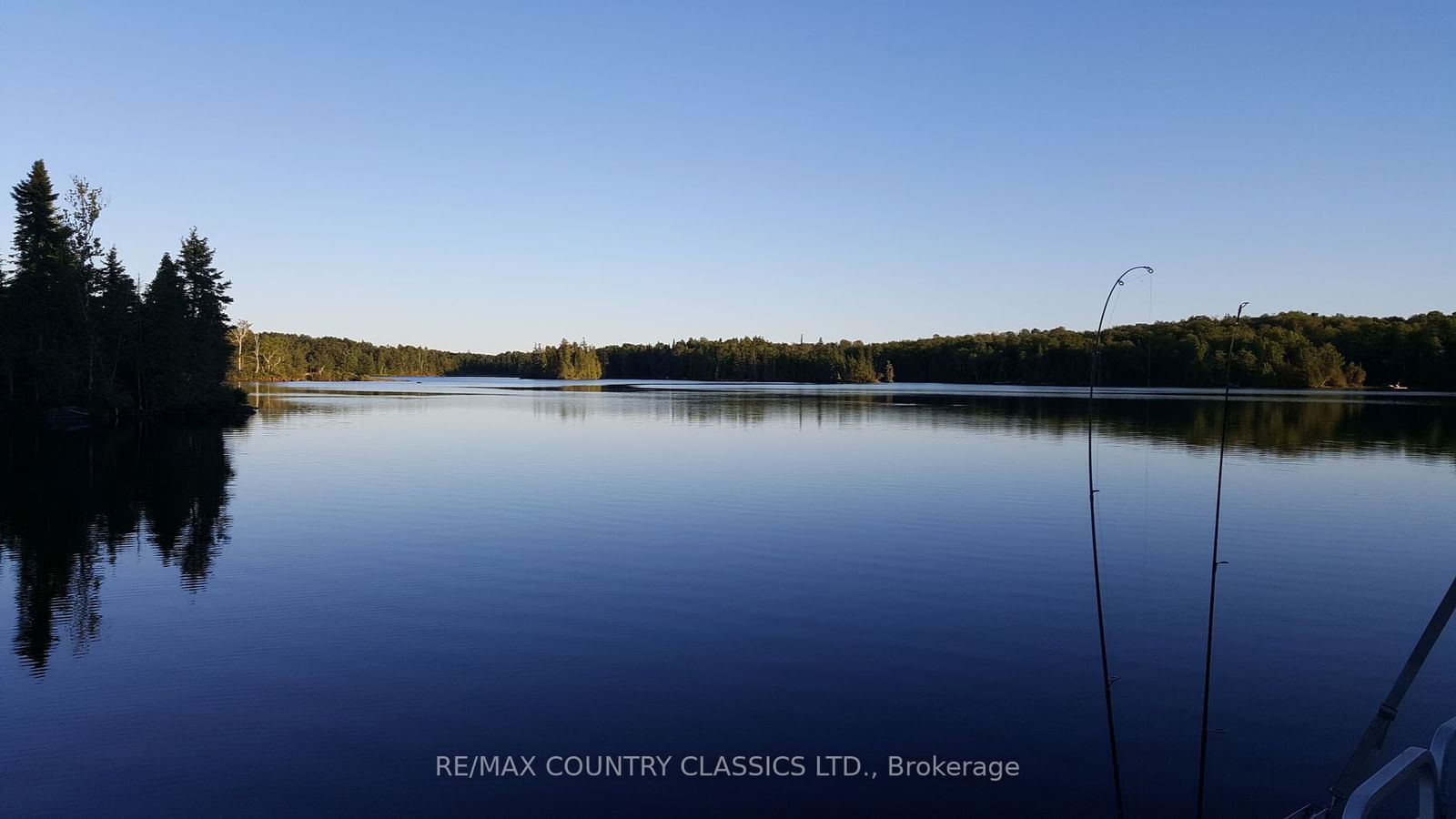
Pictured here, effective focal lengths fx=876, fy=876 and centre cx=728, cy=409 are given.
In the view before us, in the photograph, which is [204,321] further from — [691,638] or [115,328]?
[691,638]

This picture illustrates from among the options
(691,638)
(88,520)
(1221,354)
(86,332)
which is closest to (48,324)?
(86,332)

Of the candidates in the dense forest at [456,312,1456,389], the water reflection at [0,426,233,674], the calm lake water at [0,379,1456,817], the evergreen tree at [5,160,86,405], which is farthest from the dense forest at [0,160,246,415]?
the dense forest at [456,312,1456,389]

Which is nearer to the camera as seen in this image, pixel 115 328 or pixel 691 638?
pixel 691 638

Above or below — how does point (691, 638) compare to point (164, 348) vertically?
below

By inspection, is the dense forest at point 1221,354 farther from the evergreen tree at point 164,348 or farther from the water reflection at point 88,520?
the water reflection at point 88,520

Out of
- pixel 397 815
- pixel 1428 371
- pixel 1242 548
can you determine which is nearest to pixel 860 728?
pixel 397 815

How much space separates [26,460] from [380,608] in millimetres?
27412

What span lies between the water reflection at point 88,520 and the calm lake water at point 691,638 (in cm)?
14

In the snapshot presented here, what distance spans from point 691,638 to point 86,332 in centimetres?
5446

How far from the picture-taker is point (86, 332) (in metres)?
50.5

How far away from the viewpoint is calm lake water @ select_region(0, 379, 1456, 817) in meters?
7.19

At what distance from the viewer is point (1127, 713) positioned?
28.2 ft

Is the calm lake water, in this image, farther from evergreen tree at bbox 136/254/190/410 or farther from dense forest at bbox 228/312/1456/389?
dense forest at bbox 228/312/1456/389

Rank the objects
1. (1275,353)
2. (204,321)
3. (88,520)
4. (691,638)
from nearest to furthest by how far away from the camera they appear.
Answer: (691,638)
(88,520)
(204,321)
(1275,353)
